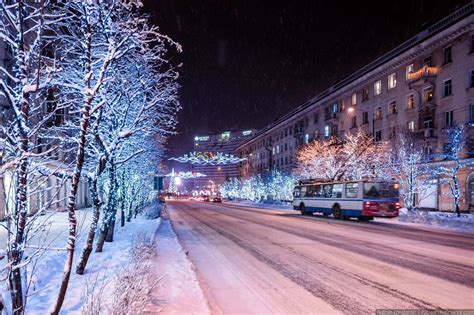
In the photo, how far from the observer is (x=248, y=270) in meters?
10.7

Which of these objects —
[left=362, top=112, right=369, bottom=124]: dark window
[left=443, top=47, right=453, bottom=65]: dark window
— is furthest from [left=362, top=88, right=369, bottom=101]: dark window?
[left=443, top=47, right=453, bottom=65]: dark window

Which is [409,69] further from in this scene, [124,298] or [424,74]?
[124,298]

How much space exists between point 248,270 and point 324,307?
12.3 feet

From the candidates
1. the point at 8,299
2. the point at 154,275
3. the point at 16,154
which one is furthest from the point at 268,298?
the point at 16,154

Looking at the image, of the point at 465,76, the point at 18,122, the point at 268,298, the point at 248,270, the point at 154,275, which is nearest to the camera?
the point at 18,122

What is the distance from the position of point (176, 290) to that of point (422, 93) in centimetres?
4173

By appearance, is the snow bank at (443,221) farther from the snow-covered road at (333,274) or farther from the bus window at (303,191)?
the bus window at (303,191)

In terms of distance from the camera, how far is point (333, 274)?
998 cm

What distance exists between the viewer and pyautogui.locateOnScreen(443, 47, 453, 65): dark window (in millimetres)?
39200

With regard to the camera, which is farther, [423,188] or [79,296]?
[423,188]

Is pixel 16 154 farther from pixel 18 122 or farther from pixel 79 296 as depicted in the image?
pixel 79 296

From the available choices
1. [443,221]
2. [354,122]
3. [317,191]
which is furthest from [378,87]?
[443,221]

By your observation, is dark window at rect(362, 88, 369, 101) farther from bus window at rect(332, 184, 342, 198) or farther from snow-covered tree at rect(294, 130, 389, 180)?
bus window at rect(332, 184, 342, 198)

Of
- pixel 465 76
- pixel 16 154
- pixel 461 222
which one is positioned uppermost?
pixel 465 76
